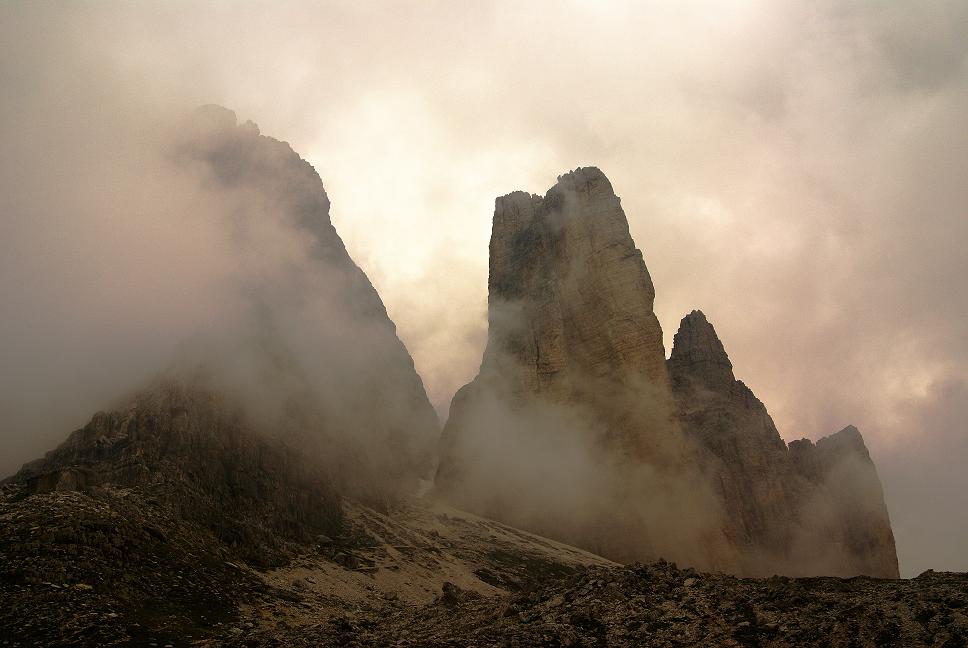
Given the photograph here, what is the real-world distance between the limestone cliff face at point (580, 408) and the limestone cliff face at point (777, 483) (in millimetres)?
16008

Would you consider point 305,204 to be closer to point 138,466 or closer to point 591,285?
point 591,285

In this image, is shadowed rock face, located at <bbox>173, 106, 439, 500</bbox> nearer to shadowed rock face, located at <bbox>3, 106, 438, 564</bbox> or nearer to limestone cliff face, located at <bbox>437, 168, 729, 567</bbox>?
shadowed rock face, located at <bbox>3, 106, 438, 564</bbox>

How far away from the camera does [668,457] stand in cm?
12300

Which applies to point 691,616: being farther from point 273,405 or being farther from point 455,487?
point 455,487

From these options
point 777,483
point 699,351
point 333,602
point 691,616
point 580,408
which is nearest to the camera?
point 691,616

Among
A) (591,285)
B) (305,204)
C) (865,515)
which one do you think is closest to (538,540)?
(591,285)

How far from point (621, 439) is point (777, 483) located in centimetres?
3883

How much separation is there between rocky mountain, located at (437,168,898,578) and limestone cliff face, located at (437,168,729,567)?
285 millimetres

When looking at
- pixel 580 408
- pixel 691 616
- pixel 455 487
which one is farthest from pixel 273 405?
pixel 691 616

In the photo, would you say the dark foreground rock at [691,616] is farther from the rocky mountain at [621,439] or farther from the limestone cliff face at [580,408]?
the rocky mountain at [621,439]

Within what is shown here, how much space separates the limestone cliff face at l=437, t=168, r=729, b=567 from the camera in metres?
121

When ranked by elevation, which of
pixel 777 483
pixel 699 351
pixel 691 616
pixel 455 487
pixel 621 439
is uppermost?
pixel 699 351

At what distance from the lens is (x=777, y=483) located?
138625 millimetres

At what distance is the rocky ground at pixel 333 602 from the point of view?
25031 mm
